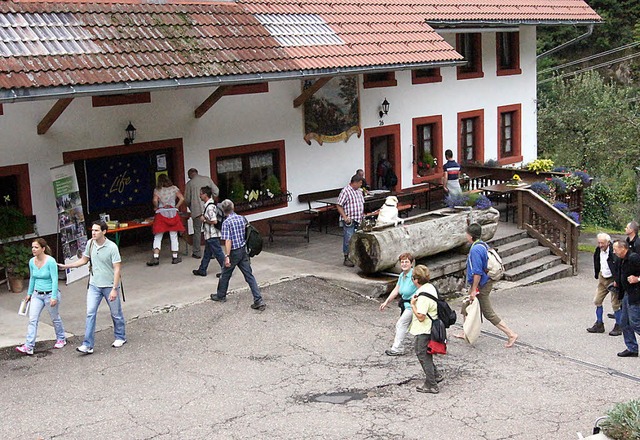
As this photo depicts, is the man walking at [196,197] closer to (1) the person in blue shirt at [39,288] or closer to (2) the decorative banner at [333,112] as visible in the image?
(2) the decorative banner at [333,112]

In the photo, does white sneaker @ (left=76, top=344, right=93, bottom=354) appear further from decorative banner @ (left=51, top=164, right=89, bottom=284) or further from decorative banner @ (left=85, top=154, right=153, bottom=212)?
decorative banner @ (left=85, top=154, right=153, bottom=212)

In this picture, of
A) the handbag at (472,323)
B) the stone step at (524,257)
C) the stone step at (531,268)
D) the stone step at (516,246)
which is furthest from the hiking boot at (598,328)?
the stone step at (516,246)

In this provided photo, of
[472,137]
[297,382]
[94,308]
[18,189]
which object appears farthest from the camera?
[472,137]

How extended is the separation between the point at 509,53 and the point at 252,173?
978cm

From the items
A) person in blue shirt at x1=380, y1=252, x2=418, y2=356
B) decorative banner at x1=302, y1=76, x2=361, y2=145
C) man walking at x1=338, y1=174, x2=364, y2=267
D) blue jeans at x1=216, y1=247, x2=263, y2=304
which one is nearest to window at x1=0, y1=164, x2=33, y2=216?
blue jeans at x1=216, y1=247, x2=263, y2=304

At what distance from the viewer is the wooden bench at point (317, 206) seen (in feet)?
62.3

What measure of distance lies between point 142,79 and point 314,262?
4455 mm

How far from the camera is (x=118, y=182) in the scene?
16.4m

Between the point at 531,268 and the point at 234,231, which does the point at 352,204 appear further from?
the point at 531,268

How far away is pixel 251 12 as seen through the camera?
17438mm

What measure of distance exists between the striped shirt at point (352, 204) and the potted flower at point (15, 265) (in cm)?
521

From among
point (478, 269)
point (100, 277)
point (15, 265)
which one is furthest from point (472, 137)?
point (100, 277)

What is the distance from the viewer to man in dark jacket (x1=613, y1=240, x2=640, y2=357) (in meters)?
11.3

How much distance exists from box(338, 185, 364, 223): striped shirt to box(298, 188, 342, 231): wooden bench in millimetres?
3316
